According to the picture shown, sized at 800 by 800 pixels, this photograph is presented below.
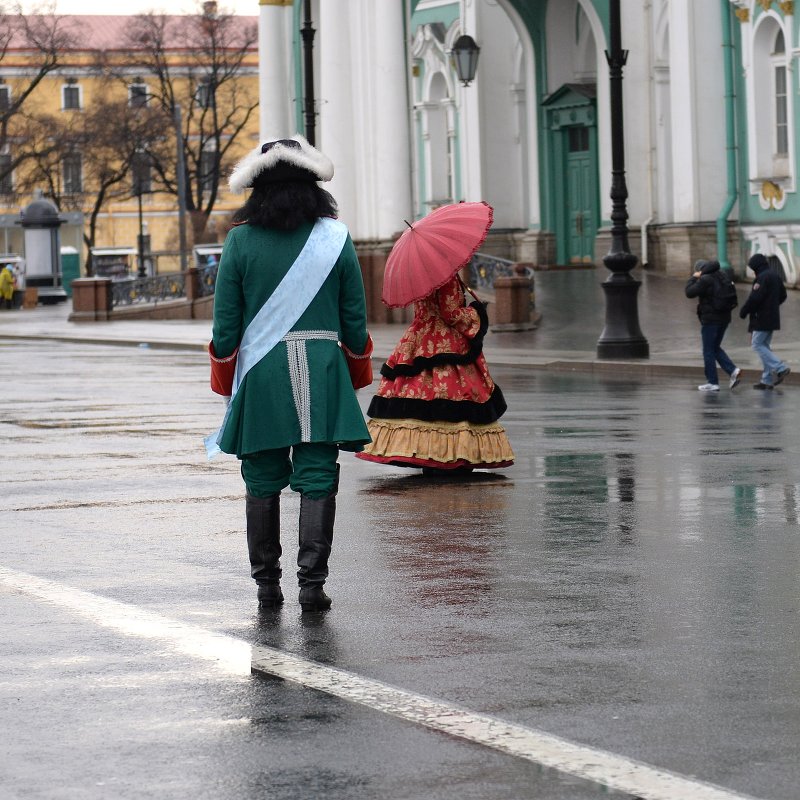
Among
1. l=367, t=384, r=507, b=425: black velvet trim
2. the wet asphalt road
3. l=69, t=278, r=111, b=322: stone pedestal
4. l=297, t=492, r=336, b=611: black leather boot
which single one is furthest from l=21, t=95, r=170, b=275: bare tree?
l=297, t=492, r=336, b=611: black leather boot

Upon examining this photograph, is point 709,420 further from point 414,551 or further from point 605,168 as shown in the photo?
point 605,168

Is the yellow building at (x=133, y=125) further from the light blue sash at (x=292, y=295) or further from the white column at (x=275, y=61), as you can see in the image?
the light blue sash at (x=292, y=295)

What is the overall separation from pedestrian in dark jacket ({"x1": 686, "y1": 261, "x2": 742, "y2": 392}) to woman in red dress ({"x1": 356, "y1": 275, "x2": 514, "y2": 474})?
28.9ft

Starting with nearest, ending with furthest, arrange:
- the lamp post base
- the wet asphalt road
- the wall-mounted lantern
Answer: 1. the wet asphalt road
2. the lamp post base
3. the wall-mounted lantern

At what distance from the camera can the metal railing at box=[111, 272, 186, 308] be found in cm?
4944

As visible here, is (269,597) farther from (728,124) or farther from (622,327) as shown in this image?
(728,124)

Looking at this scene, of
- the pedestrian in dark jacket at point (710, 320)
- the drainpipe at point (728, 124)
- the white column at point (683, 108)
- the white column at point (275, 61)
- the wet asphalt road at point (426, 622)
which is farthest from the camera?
the white column at point (275, 61)

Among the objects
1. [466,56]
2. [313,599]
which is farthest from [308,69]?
[313,599]

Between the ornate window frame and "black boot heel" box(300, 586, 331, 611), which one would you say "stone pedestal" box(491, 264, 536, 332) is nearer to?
the ornate window frame

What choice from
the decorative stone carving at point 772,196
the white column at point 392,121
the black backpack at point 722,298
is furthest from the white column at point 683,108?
the black backpack at point 722,298

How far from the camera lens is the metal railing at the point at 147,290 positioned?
162 ft

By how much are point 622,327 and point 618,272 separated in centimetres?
86

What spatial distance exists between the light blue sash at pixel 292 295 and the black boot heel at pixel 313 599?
28.4 inches

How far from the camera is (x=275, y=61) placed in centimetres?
4950
